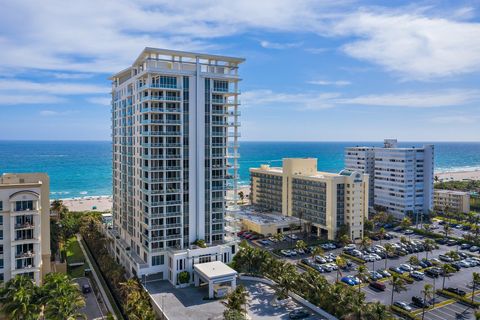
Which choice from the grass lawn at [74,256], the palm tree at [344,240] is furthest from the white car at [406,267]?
the grass lawn at [74,256]

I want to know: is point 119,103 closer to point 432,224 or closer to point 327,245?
point 327,245

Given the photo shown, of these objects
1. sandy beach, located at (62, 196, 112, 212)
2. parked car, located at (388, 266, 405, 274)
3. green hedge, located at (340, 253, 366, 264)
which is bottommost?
sandy beach, located at (62, 196, 112, 212)

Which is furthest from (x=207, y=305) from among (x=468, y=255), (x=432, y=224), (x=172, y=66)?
(x=432, y=224)

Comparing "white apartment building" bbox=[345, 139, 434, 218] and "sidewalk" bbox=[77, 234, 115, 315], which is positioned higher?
"white apartment building" bbox=[345, 139, 434, 218]

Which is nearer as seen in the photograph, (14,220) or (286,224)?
(14,220)

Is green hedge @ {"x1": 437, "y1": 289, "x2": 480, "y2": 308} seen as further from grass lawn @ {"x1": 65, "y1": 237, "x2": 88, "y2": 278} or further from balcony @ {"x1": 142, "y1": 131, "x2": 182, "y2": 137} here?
grass lawn @ {"x1": 65, "y1": 237, "x2": 88, "y2": 278}

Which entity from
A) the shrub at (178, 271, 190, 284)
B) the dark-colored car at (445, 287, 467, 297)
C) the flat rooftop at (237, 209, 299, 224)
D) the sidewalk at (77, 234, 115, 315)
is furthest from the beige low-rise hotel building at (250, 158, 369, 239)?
the sidewalk at (77, 234, 115, 315)
